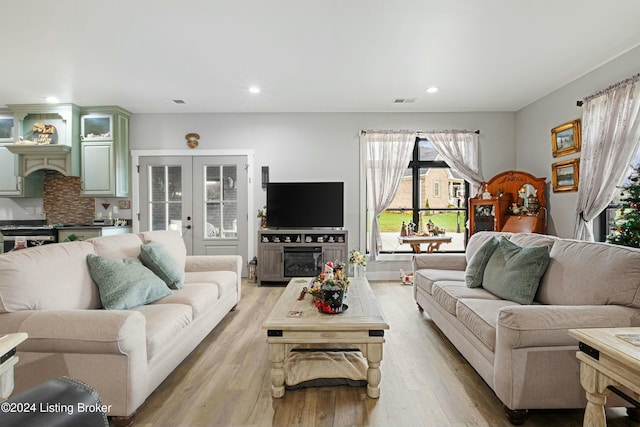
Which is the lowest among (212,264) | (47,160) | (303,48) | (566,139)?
(212,264)

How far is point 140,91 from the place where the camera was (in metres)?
4.45

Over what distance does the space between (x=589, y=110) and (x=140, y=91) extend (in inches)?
220

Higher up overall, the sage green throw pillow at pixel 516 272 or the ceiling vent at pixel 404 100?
the ceiling vent at pixel 404 100

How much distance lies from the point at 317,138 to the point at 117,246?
352 centimetres

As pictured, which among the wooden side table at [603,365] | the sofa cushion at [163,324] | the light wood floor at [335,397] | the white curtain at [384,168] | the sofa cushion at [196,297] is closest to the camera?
the wooden side table at [603,365]

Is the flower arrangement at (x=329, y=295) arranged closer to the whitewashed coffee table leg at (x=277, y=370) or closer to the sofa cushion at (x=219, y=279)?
the whitewashed coffee table leg at (x=277, y=370)

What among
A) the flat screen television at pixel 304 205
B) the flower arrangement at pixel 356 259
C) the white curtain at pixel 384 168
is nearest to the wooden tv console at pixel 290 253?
the flower arrangement at pixel 356 259

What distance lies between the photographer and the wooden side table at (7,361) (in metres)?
1.33

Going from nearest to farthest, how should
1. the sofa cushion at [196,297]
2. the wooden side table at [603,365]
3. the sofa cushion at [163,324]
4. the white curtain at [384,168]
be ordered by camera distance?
1. the wooden side table at [603,365]
2. the sofa cushion at [163,324]
3. the sofa cushion at [196,297]
4. the white curtain at [384,168]

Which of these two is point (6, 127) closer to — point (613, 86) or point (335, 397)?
point (335, 397)

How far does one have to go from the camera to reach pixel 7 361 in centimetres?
136

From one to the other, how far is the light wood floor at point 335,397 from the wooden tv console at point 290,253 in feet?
7.02

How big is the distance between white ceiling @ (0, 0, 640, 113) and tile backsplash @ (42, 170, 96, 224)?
1.27 metres

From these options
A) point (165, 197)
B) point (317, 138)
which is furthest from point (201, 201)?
point (317, 138)
